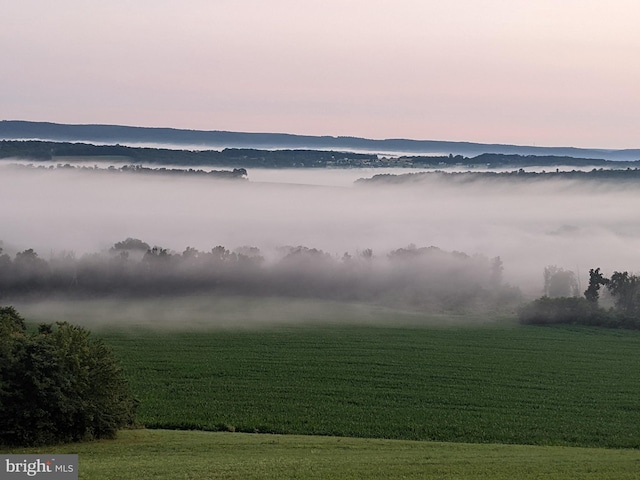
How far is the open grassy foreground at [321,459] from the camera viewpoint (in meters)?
29.2

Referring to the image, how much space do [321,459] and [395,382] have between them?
24.9 metres

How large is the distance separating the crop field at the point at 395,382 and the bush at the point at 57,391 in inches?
223

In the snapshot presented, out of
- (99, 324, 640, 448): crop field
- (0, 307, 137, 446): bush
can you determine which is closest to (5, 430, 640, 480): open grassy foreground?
(0, 307, 137, 446): bush

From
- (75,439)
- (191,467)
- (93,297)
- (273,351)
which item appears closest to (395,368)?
(273,351)

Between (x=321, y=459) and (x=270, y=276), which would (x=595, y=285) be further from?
(x=321, y=459)

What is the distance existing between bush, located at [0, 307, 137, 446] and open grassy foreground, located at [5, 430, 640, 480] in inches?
46.5

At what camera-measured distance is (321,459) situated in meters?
32.5

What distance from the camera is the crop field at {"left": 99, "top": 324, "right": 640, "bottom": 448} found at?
1737 inches

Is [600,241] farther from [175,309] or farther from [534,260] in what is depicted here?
[175,309]

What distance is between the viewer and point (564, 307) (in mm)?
93312
